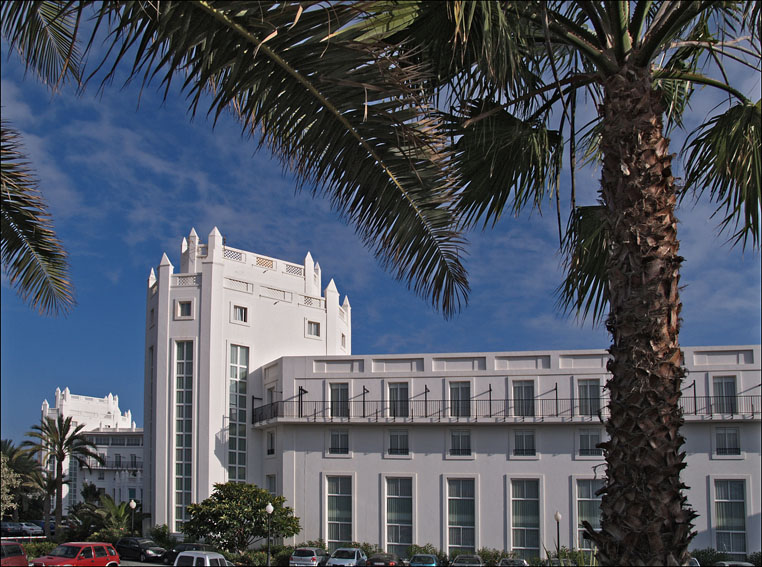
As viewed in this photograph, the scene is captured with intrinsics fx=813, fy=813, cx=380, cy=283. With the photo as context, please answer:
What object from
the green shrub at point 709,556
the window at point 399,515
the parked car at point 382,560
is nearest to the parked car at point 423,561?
the parked car at point 382,560

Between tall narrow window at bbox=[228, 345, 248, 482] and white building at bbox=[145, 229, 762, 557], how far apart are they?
0.09m

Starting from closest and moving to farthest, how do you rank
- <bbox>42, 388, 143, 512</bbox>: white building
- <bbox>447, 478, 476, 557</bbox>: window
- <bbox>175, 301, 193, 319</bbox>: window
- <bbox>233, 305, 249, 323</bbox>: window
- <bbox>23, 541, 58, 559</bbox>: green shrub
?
<bbox>23, 541, 58, 559</bbox>: green shrub → <bbox>447, 478, 476, 557</bbox>: window → <bbox>175, 301, 193, 319</bbox>: window → <bbox>233, 305, 249, 323</bbox>: window → <bbox>42, 388, 143, 512</bbox>: white building

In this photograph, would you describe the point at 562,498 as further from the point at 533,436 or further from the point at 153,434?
the point at 153,434

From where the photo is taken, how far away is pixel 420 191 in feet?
18.9

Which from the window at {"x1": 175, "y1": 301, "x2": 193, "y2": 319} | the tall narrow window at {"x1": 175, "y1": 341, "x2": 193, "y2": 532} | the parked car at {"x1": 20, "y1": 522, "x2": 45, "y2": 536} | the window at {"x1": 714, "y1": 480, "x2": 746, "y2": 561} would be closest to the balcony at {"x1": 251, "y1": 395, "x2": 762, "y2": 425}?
the window at {"x1": 714, "y1": 480, "x2": 746, "y2": 561}

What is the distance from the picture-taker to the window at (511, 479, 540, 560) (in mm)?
41156

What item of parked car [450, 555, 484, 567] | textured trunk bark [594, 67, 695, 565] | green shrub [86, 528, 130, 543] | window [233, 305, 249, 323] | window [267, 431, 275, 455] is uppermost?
window [233, 305, 249, 323]

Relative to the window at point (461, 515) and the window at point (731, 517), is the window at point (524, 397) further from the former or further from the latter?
the window at point (731, 517)

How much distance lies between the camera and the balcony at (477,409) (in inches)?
1576

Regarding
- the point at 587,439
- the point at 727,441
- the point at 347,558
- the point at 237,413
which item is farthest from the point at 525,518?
the point at 237,413

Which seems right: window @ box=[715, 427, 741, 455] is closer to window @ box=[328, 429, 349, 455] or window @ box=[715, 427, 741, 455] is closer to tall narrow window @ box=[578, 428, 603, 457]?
tall narrow window @ box=[578, 428, 603, 457]

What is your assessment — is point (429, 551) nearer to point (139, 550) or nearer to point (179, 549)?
point (179, 549)

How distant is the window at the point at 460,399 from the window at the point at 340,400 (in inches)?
233

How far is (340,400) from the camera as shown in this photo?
149ft
